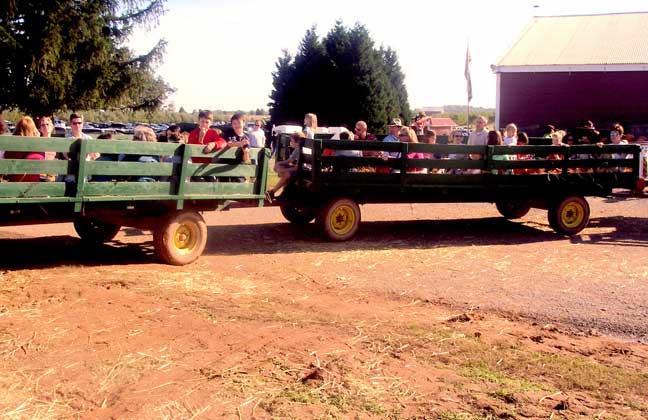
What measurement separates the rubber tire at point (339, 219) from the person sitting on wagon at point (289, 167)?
740mm

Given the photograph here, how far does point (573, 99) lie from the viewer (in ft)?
103

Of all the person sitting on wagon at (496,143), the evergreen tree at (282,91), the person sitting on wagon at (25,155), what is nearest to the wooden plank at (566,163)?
the person sitting on wagon at (496,143)

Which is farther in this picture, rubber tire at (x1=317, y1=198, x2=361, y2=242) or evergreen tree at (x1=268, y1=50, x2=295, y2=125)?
evergreen tree at (x1=268, y1=50, x2=295, y2=125)

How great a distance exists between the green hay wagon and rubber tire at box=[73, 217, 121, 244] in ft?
0.04

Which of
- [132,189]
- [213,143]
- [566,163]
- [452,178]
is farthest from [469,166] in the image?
[132,189]

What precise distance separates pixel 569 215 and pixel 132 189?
7.09 meters

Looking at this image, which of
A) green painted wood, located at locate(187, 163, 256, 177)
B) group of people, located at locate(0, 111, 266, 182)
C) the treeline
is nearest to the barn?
the treeline

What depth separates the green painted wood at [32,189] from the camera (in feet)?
23.6

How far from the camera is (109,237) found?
9734 mm

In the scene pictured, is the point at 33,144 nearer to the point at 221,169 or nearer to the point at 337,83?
the point at 221,169

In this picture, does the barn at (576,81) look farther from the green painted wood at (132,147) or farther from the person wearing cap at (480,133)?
the green painted wood at (132,147)

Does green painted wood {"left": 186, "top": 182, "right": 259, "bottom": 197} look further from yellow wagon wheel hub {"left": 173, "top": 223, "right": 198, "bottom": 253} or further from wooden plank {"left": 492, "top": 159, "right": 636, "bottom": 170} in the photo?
wooden plank {"left": 492, "top": 159, "right": 636, "bottom": 170}

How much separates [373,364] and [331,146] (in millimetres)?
5430

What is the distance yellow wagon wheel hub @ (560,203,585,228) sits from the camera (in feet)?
37.7
